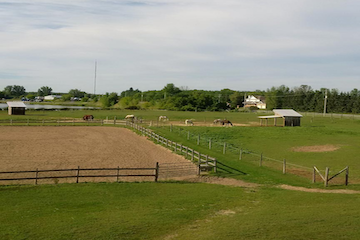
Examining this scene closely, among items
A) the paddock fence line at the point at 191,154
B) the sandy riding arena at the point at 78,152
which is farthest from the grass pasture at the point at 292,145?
the sandy riding arena at the point at 78,152

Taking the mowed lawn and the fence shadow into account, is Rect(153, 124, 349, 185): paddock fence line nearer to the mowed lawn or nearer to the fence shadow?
the fence shadow

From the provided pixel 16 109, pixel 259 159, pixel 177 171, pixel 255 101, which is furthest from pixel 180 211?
pixel 255 101

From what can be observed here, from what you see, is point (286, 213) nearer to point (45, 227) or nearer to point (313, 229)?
point (313, 229)

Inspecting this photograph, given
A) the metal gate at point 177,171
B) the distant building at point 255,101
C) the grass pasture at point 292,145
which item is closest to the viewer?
the metal gate at point 177,171

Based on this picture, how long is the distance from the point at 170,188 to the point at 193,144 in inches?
794

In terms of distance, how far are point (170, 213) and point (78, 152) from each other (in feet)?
65.5

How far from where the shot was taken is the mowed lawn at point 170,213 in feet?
45.6

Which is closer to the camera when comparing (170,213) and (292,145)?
(170,213)

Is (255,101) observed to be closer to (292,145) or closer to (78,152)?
(292,145)

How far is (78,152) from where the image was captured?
1369 inches

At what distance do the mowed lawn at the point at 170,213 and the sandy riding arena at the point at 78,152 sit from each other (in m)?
4.12

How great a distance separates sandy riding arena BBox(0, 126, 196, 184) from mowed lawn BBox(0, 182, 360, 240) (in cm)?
412

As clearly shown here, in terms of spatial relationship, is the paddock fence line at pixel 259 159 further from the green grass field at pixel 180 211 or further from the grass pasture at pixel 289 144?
the green grass field at pixel 180 211

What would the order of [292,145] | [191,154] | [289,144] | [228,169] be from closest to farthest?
[228,169] < [191,154] < [292,145] < [289,144]
